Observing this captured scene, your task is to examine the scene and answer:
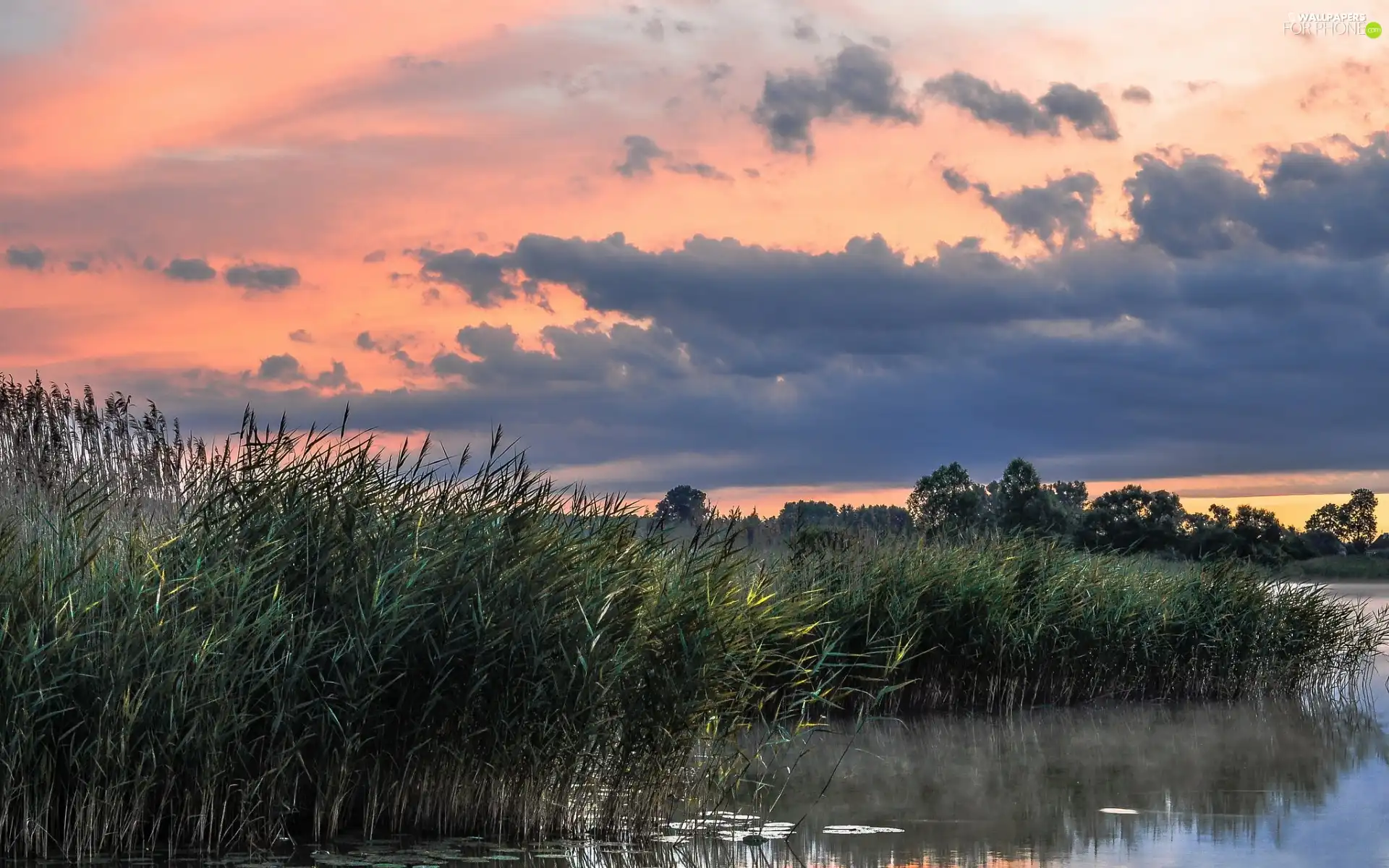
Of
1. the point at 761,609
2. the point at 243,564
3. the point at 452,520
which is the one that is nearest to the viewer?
the point at 243,564

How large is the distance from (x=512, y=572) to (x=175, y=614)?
6.33 feet

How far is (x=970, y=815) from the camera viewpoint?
9.99 meters

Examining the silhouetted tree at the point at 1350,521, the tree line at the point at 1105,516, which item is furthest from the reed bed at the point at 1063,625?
the silhouetted tree at the point at 1350,521

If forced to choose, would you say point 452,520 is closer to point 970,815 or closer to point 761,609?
point 761,609

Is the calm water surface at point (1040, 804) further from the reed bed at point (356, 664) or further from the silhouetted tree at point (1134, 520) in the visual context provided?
the silhouetted tree at point (1134, 520)

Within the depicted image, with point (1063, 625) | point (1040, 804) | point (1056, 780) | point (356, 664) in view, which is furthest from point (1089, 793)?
point (356, 664)

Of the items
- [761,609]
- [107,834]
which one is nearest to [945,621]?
[761,609]

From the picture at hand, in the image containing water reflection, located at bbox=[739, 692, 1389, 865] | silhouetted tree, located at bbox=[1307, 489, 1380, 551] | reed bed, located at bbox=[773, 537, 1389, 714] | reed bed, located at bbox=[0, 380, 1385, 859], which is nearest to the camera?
reed bed, located at bbox=[0, 380, 1385, 859]

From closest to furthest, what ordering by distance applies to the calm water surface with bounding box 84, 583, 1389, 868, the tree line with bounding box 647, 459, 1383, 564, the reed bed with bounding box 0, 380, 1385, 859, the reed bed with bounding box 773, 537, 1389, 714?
the reed bed with bounding box 0, 380, 1385, 859 → the calm water surface with bounding box 84, 583, 1389, 868 → the reed bed with bounding box 773, 537, 1389, 714 → the tree line with bounding box 647, 459, 1383, 564

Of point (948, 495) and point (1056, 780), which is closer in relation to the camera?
point (1056, 780)

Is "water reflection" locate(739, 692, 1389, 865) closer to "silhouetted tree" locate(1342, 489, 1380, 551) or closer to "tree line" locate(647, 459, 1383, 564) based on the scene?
"tree line" locate(647, 459, 1383, 564)

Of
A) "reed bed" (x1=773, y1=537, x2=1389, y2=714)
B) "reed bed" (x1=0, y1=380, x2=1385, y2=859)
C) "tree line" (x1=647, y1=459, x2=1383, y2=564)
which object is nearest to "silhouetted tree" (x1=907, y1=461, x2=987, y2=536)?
"tree line" (x1=647, y1=459, x2=1383, y2=564)

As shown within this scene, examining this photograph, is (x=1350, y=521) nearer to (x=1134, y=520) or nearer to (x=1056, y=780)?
(x=1134, y=520)

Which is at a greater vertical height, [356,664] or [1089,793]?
[356,664]
